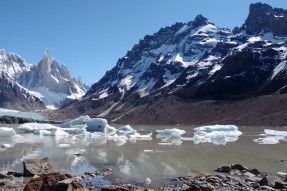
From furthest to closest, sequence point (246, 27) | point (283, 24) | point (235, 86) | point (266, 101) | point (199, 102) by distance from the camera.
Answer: point (246, 27), point (283, 24), point (235, 86), point (199, 102), point (266, 101)

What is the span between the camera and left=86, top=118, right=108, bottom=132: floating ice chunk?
62406 mm

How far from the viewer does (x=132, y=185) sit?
13164mm

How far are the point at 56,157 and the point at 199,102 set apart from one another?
284 feet

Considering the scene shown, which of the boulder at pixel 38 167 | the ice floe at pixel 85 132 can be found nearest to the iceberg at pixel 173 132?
the ice floe at pixel 85 132

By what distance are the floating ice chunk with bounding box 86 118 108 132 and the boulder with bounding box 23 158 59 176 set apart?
46041 millimetres

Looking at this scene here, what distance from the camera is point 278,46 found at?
128750 millimetres

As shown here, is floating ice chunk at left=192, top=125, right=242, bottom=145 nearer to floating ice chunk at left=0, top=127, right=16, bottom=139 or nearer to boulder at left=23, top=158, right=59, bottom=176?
floating ice chunk at left=0, top=127, right=16, bottom=139

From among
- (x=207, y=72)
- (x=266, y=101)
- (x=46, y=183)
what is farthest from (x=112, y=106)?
(x=46, y=183)

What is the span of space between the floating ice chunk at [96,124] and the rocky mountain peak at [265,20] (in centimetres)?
13132

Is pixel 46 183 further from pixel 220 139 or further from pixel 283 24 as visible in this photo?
pixel 283 24

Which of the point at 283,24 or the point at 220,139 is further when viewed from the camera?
the point at 283,24

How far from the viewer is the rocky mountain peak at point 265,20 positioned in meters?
164

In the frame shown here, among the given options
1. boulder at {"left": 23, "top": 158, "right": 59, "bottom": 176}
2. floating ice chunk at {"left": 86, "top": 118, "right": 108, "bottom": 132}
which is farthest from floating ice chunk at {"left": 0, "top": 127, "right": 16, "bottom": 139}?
boulder at {"left": 23, "top": 158, "right": 59, "bottom": 176}

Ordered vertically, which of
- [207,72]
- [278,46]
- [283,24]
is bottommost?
[207,72]
